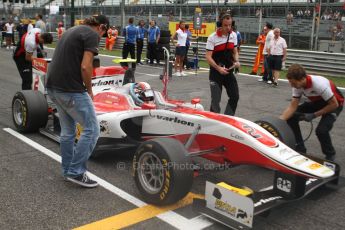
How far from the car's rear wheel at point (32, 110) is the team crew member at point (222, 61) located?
245 centimetres

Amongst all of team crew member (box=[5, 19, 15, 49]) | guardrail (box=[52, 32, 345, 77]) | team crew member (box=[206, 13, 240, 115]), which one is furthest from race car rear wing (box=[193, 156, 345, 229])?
team crew member (box=[5, 19, 15, 49])

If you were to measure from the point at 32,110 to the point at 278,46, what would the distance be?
7.76 meters

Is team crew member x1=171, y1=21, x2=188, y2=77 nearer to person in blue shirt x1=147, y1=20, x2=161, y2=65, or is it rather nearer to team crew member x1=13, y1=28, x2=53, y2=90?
person in blue shirt x1=147, y1=20, x2=161, y2=65

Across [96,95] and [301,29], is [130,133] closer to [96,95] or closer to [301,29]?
[96,95]

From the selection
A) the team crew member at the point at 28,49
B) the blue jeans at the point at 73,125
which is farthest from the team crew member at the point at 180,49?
the blue jeans at the point at 73,125

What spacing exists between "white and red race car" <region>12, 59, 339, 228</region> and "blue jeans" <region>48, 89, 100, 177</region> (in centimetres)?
54

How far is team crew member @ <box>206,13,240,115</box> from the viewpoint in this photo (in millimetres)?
5953

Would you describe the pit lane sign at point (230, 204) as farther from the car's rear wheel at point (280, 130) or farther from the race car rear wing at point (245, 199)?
the car's rear wheel at point (280, 130)

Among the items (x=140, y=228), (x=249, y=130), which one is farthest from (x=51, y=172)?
(x=249, y=130)

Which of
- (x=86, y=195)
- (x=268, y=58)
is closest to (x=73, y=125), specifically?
(x=86, y=195)

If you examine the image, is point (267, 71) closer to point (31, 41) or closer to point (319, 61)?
point (319, 61)

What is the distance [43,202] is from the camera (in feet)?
13.0

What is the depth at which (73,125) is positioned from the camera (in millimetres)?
4340

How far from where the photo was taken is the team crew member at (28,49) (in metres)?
7.05
